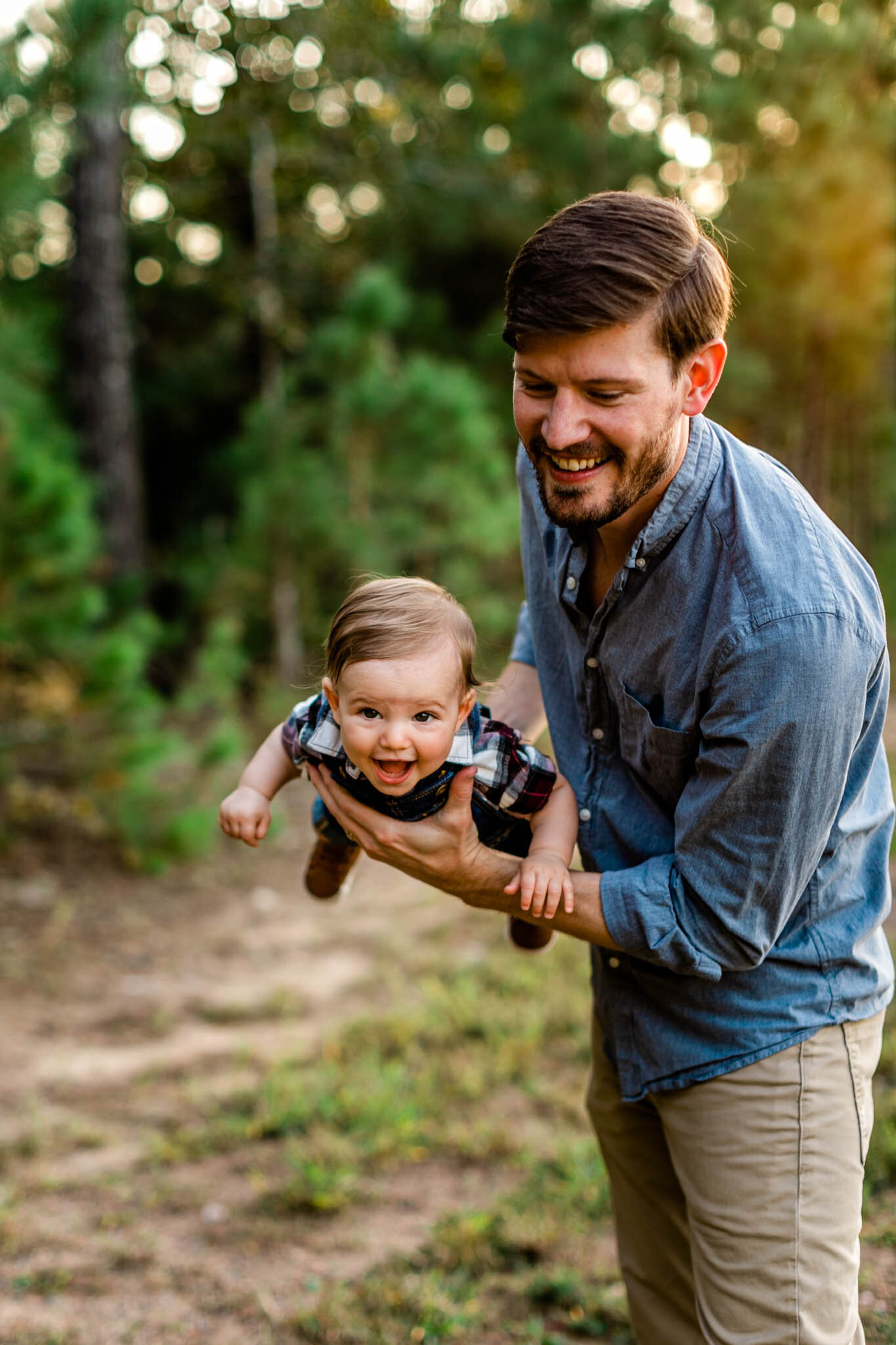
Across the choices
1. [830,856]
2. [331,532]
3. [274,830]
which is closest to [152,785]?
[274,830]

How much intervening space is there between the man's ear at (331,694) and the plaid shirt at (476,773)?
53 mm

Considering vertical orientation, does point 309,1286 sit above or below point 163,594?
below

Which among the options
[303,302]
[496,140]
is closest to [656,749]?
[303,302]

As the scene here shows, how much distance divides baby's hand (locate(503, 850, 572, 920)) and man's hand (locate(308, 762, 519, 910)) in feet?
0.28

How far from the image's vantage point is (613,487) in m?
1.68

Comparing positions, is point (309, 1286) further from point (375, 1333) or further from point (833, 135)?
point (833, 135)

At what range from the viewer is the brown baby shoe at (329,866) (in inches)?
91.3

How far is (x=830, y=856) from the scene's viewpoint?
1738 mm

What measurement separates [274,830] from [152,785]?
2.28ft

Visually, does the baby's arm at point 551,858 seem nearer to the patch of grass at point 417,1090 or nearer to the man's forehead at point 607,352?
the man's forehead at point 607,352

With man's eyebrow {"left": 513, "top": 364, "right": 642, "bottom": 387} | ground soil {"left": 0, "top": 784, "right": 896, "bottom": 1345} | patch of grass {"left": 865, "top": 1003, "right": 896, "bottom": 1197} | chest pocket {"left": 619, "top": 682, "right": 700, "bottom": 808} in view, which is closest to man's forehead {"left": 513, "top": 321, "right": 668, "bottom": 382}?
man's eyebrow {"left": 513, "top": 364, "right": 642, "bottom": 387}

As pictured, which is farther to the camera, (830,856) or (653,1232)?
(653,1232)

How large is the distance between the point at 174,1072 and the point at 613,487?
Answer: 3.06 m

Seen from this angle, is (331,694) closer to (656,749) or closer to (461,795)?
(461,795)
